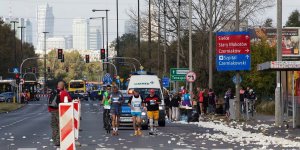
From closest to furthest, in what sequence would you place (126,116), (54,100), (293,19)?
(54,100) → (126,116) → (293,19)

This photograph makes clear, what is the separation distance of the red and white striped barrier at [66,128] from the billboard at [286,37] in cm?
5685

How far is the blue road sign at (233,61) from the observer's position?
4275 centimetres

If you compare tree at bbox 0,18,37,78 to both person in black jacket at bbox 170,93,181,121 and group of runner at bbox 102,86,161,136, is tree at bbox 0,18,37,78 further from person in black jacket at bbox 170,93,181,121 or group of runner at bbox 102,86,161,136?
group of runner at bbox 102,86,161,136

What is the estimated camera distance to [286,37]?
76688 mm

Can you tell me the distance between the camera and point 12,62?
431 ft

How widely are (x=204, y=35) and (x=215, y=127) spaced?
113ft

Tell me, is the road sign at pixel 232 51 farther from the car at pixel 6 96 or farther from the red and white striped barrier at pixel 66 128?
the car at pixel 6 96

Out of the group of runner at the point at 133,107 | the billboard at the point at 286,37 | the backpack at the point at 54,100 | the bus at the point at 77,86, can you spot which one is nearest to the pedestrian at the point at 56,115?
the backpack at the point at 54,100

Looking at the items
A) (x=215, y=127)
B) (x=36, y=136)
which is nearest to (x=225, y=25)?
(x=215, y=127)

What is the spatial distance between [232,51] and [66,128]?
26.7m

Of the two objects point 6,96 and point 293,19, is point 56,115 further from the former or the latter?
point 293,19

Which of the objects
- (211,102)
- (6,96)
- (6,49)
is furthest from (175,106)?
(6,49)

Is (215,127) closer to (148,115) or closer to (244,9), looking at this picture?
(148,115)

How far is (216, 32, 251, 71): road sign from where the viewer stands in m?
42.5
